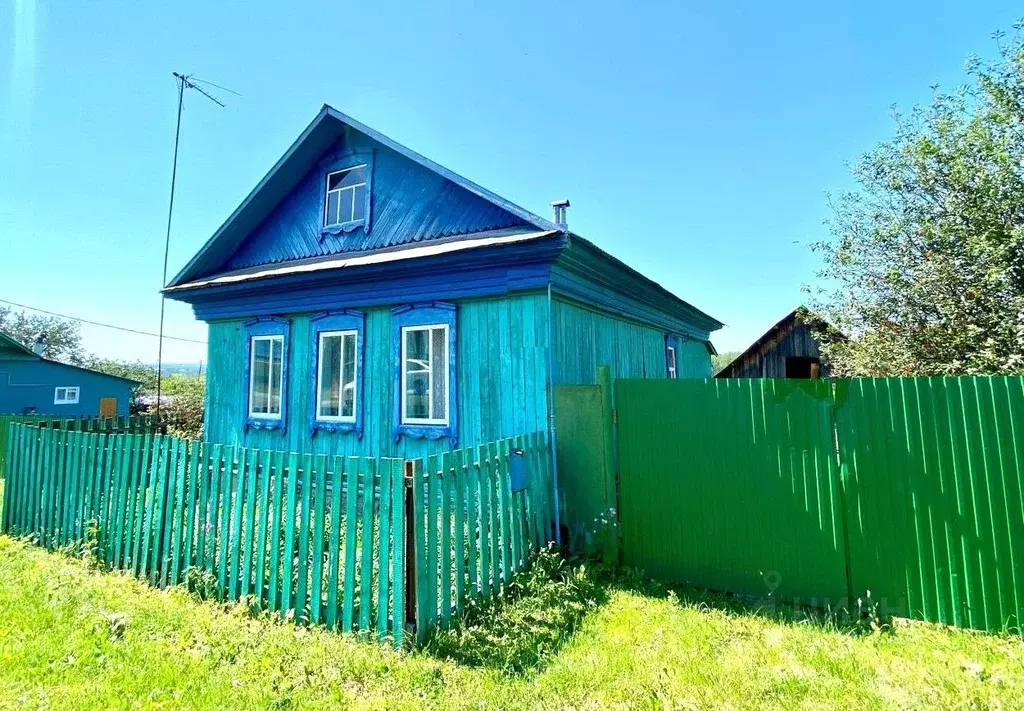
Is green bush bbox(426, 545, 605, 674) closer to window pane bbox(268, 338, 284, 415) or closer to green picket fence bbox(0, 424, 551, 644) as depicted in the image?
green picket fence bbox(0, 424, 551, 644)

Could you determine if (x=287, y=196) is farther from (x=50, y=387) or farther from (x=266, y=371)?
(x=50, y=387)

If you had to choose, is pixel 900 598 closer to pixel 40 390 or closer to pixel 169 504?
pixel 169 504

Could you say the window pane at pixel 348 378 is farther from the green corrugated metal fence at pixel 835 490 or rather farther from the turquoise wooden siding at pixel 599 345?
the green corrugated metal fence at pixel 835 490

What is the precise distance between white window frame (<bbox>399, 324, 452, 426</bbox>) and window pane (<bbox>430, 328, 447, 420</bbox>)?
0.02 metres

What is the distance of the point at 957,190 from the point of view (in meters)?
7.59

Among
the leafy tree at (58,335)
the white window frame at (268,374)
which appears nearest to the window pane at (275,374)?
the white window frame at (268,374)

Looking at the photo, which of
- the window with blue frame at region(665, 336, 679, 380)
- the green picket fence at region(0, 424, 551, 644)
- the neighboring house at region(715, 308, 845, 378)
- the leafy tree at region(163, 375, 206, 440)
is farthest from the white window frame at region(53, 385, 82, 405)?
the neighboring house at region(715, 308, 845, 378)

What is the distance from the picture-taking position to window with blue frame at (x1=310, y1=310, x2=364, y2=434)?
8523mm

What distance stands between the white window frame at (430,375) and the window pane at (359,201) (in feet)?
8.83

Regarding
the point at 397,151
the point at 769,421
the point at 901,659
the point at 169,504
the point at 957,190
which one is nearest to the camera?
the point at 901,659

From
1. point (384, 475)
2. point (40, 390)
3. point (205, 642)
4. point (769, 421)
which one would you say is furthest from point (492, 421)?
point (40, 390)

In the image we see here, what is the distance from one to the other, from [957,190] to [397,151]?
8.79 metres

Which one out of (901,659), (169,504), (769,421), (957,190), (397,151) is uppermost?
(397,151)

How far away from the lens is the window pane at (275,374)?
9656 mm
